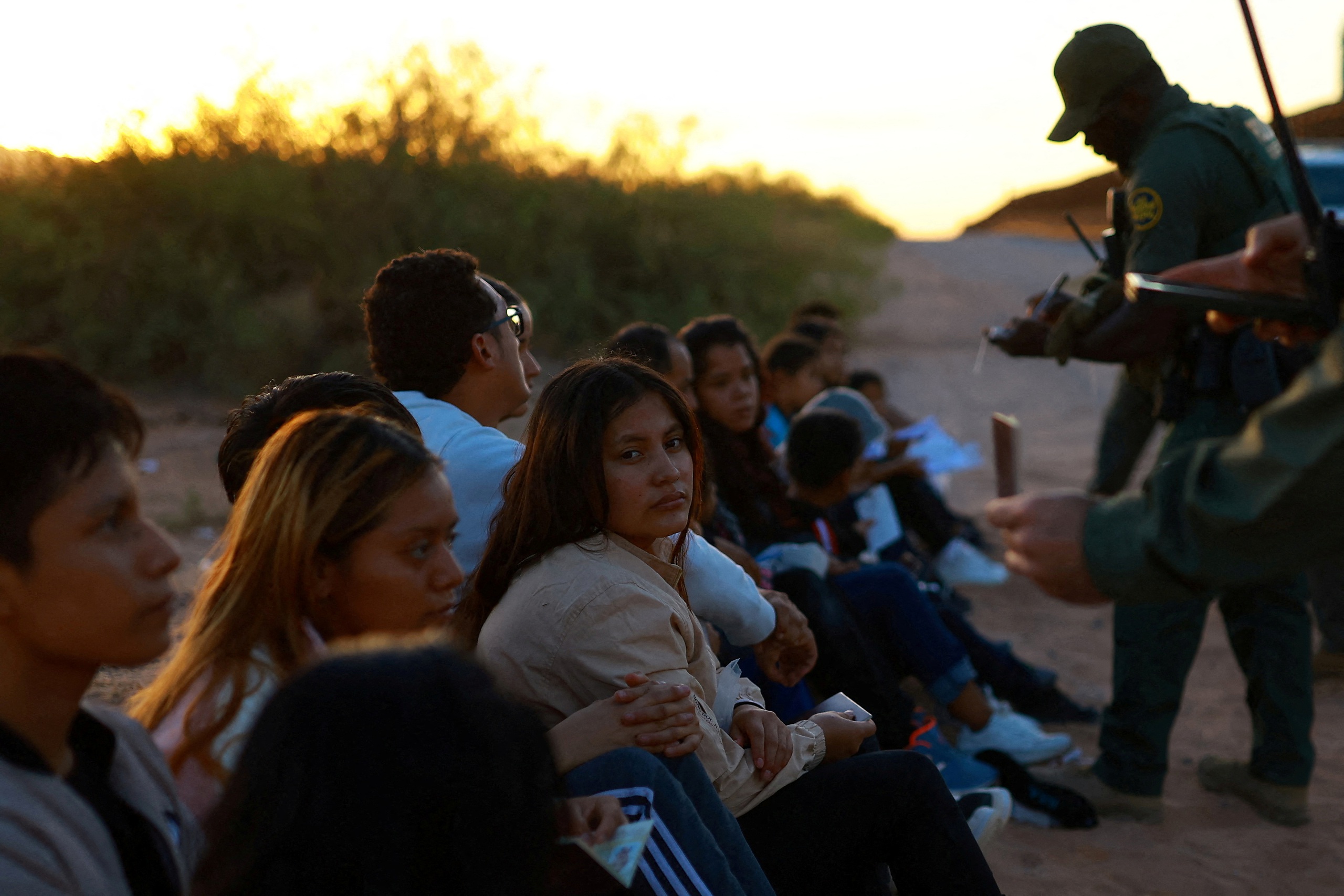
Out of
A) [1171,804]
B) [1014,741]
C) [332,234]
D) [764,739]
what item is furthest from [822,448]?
[332,234]

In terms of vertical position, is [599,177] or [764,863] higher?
[599,177]

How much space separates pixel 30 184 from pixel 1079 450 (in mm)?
11258

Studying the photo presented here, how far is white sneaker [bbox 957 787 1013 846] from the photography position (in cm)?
284

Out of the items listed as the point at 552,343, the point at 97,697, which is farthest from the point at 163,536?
the point at 552,343

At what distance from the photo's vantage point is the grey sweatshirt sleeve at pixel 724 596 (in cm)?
Answer: 273

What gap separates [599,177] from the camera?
1450 centimetres

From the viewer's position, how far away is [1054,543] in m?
1.74

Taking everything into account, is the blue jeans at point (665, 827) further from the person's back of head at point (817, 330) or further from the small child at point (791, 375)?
the person's back of head at point (817, 330)

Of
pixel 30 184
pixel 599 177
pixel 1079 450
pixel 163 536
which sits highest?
pixel 30 184

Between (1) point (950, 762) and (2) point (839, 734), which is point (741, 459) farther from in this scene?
(2) point (839, 734)

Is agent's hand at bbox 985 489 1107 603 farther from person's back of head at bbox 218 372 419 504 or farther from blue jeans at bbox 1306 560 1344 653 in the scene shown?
blue jeans at bbox 1306 560 1344 653

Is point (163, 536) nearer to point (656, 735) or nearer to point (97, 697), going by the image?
point (656, 735)

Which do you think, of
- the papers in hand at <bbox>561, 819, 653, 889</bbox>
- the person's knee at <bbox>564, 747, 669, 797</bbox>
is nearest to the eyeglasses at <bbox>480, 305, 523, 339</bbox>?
the person's knee at <bbox>564, 747, 669, 797</bbox>

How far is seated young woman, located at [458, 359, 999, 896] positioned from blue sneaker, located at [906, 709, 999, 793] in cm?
106
